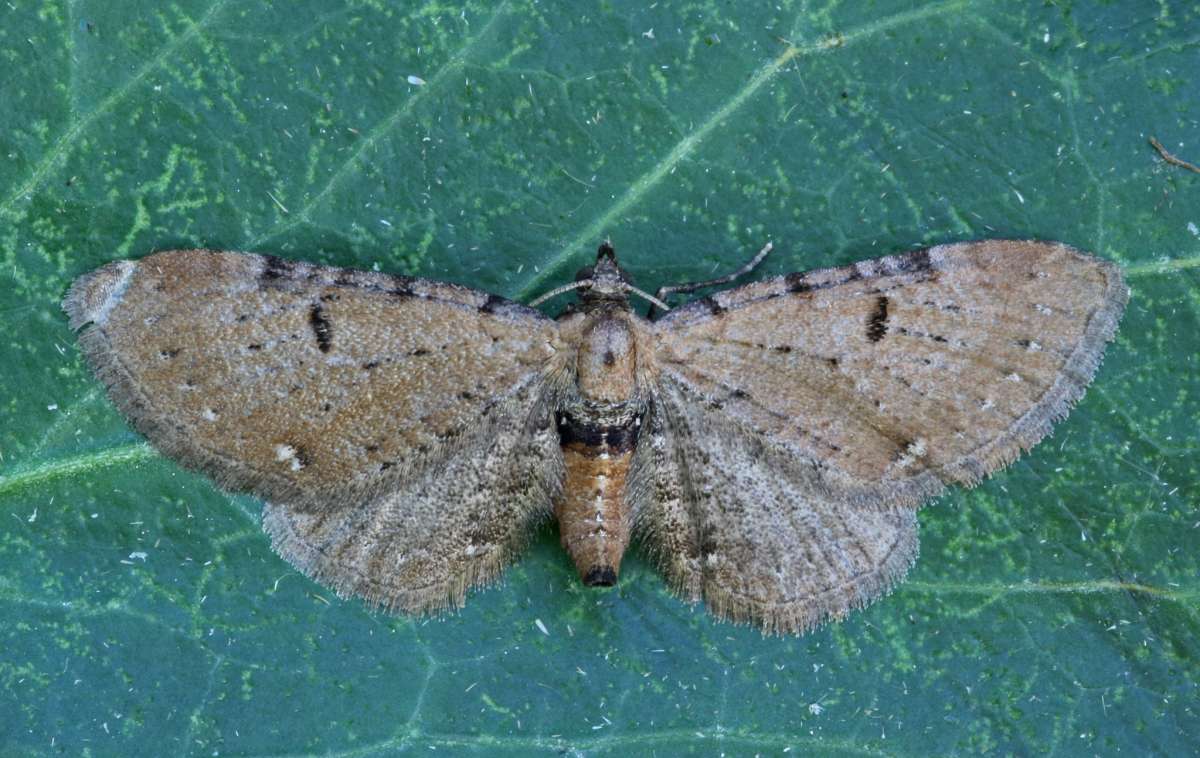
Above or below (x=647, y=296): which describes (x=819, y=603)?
below

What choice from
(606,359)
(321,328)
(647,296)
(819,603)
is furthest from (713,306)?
(321,328)

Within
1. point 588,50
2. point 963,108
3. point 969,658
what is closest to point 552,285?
point 588,50

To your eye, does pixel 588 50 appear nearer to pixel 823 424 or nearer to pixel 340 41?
pixel 340 41

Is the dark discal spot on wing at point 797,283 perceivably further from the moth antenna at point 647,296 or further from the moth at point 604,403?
the moth antenna at point 647,296

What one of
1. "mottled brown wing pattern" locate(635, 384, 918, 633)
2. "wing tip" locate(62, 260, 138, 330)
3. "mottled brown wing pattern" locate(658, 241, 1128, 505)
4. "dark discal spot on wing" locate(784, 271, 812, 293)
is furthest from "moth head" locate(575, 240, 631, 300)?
"wing tip" locate(62, 260, 138, 330)

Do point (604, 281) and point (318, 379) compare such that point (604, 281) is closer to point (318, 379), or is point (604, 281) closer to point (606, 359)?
point (606, 359)

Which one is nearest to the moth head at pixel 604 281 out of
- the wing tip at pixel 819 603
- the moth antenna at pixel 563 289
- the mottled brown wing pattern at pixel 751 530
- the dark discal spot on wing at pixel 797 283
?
the moth antenna at pixel 563 289
